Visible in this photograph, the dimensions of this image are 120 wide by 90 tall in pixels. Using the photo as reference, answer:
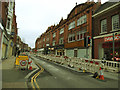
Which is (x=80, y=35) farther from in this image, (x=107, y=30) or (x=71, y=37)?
(x=107, y=30)

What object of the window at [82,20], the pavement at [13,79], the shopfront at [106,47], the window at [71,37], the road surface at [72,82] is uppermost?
the window at [82,20]

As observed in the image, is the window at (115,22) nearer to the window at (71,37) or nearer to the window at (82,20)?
the window at (82,20)

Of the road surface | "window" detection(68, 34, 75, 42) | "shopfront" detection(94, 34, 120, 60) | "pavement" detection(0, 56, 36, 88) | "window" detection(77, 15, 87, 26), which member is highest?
"window" detection(77, 15, 87, 26)

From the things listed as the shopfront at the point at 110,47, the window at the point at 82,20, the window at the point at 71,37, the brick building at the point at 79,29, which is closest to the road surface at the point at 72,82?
the shopfront at the point at 110,47

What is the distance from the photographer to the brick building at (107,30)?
1341cm

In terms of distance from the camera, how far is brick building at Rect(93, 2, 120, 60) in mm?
13406

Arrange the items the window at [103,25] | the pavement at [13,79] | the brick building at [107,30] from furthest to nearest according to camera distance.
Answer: the window at [103,25], the brick building at [107,30], the pavement at [13,79]

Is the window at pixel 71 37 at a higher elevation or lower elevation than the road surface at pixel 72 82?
higher

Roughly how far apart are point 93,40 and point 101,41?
1.91m

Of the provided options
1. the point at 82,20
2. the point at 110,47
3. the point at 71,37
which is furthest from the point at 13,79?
the point at 71,37

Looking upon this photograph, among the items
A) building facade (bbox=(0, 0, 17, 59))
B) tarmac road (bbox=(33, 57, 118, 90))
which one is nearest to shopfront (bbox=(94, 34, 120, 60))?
tarmac road (bbox=(33, 57, 118, 90))

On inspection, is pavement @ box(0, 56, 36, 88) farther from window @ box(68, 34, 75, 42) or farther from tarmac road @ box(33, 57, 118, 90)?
window @ box(68, 34, 75, 42)

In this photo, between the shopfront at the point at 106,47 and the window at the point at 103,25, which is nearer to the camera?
the shopfront at the point at 106,47

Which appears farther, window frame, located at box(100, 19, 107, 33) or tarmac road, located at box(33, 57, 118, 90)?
window frame, located at box(100, 19, 107, 33)
